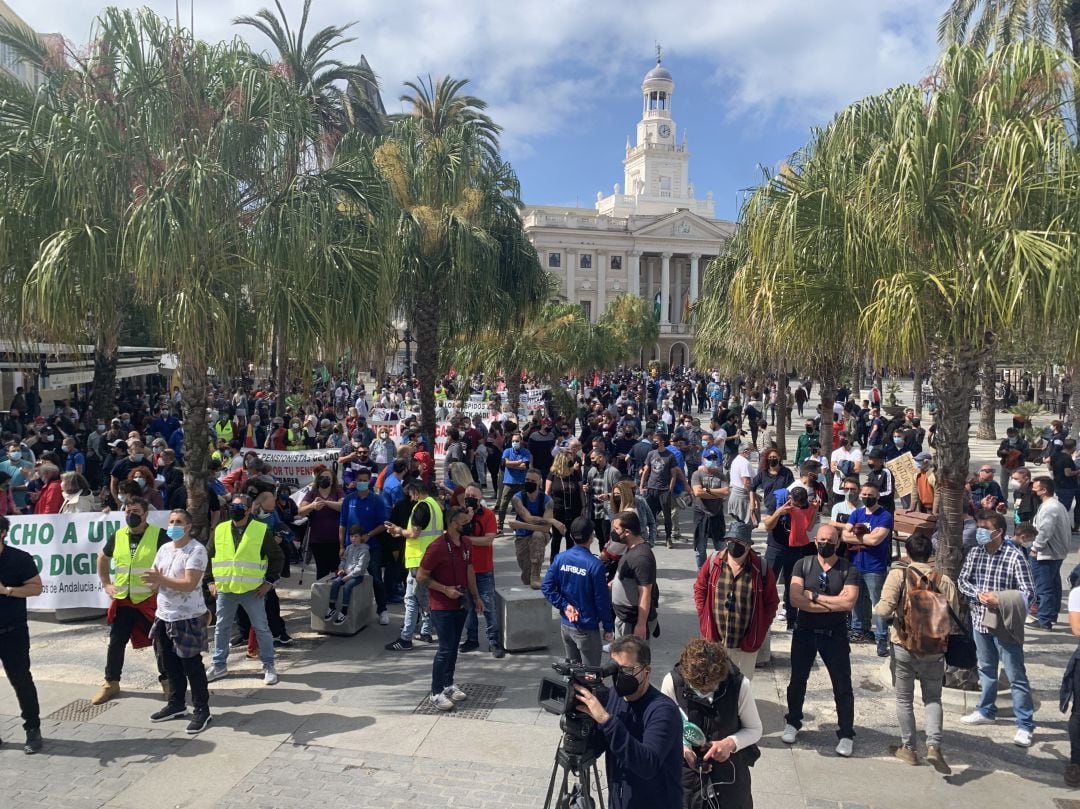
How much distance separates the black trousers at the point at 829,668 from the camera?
19.5 feet

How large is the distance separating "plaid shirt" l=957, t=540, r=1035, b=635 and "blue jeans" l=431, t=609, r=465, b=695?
394 cm

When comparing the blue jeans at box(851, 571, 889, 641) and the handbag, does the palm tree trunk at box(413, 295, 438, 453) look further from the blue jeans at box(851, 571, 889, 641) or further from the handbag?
the handbag

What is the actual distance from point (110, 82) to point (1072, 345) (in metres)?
8.82

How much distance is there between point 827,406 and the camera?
16250 millimetres

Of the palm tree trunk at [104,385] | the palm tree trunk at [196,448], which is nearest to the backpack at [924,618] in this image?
the palm tree trunk at [196,448]

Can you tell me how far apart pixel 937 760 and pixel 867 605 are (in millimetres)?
2799

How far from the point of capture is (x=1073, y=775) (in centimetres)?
557

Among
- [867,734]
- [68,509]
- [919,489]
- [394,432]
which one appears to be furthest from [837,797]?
[394,432]

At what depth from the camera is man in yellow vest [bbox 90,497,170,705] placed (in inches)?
265

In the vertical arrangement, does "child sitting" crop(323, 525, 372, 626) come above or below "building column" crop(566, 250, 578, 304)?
below

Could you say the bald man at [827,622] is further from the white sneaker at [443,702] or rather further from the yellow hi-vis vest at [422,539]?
the yellow hi-vis vest at [422,539]

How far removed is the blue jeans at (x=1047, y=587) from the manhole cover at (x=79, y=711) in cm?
883

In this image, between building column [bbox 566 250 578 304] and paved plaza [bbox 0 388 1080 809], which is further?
building column [bbox 566 250 578 304]

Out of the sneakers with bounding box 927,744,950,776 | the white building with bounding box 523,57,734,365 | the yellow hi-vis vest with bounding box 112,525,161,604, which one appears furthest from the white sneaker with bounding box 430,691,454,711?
the white building with bounding box 523,57,734,365
